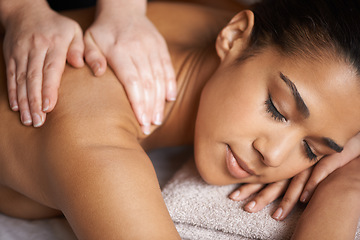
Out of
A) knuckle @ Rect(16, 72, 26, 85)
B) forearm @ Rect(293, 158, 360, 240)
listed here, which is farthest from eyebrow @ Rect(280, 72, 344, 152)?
knuckle @ Rect(16, 72, 26, 85)

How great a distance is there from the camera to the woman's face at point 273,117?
0.86m

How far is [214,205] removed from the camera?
3.18ft

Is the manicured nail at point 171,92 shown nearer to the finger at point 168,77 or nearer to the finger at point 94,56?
the finger at point 168,77

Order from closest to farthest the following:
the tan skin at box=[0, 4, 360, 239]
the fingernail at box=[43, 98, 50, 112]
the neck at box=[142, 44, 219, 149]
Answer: the tan skin at box=[0, 4, 360, 239], the fingernail at box=[43, 98, 50, 112], the neck at box=[142, 44, 219, 149]

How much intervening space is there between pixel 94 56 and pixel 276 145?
46cm

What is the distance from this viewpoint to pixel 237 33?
108 centimetres

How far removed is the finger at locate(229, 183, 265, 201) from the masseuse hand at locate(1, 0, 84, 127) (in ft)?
1.52

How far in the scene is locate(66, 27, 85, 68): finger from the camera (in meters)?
0.96

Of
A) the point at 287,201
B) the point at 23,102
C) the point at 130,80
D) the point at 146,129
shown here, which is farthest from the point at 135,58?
the point at 287,201

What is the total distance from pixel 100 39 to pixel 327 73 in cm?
53

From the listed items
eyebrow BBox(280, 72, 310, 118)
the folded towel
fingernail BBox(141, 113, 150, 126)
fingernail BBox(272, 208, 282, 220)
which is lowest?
the folded towel

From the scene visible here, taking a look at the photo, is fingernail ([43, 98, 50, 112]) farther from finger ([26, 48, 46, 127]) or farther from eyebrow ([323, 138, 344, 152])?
eyebrow ([323, 138, 344, 152])

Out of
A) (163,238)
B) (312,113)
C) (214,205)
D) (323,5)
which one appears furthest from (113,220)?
(323,5)

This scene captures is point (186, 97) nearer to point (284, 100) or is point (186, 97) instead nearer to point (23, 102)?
point (284, 100)
